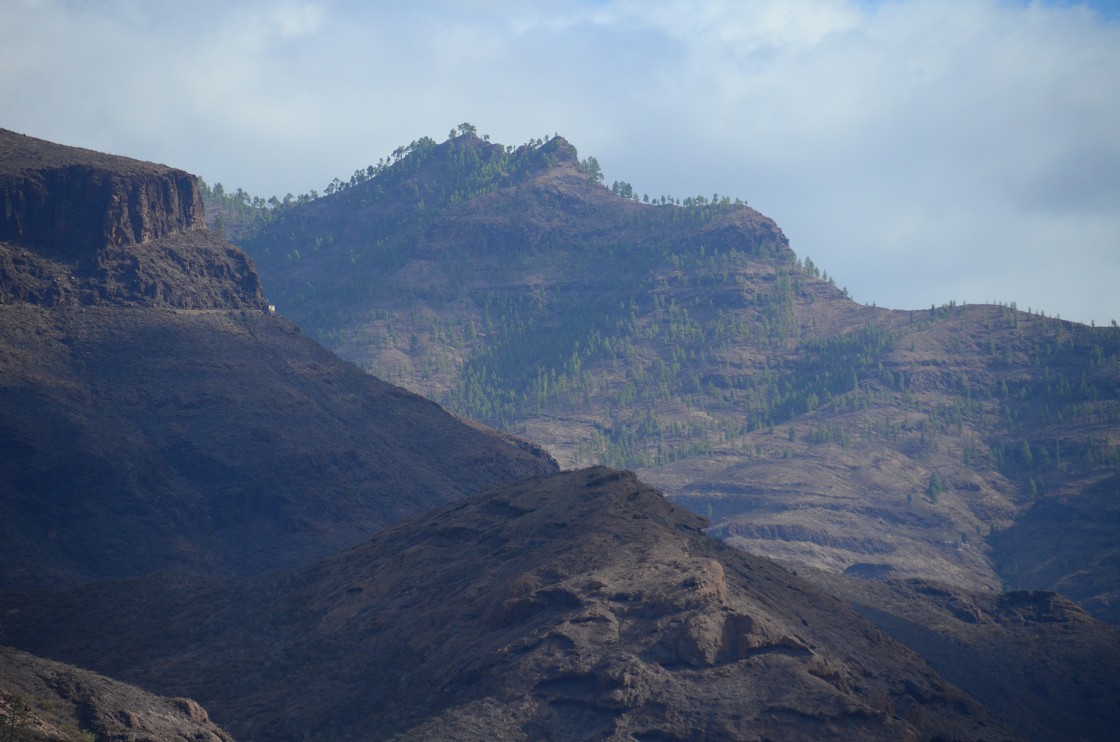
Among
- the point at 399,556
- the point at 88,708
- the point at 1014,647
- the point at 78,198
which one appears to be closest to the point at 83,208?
the point at 78,198

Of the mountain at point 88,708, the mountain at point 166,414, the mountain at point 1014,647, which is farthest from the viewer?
the mountain at point 166,414

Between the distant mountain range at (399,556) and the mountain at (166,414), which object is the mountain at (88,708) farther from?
the mountain at (166,414)

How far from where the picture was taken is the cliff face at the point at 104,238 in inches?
4692

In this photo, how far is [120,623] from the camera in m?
78.9

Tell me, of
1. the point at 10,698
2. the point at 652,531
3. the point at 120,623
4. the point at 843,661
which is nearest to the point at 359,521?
the point at 120,623

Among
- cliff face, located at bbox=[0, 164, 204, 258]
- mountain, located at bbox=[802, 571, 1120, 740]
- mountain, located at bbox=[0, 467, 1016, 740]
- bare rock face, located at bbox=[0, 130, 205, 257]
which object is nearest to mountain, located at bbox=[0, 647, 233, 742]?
mountain, located at bbox=[0, 467, 1016, 740]

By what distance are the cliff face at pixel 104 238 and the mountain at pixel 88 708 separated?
2467 inches

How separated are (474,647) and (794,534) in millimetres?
97398

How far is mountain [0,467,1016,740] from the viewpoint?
2384 inches

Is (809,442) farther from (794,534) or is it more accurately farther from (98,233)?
(98,233)

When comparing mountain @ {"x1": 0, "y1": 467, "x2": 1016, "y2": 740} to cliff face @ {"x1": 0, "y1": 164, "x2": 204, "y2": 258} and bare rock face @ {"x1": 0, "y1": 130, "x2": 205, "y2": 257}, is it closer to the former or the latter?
cliff face @ {"x1": 0, "y1": 164, "x2": 204, "y2": 258}

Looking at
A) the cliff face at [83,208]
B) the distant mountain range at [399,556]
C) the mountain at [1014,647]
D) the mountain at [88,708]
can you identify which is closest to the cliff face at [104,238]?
the cliff face at [83,208]

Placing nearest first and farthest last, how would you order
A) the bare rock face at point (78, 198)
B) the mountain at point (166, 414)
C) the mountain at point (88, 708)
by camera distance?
the mountain at point (88, 708) < the mountain at point (166, 414) < the bare rock face at point (78, 198)

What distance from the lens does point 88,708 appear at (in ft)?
186
